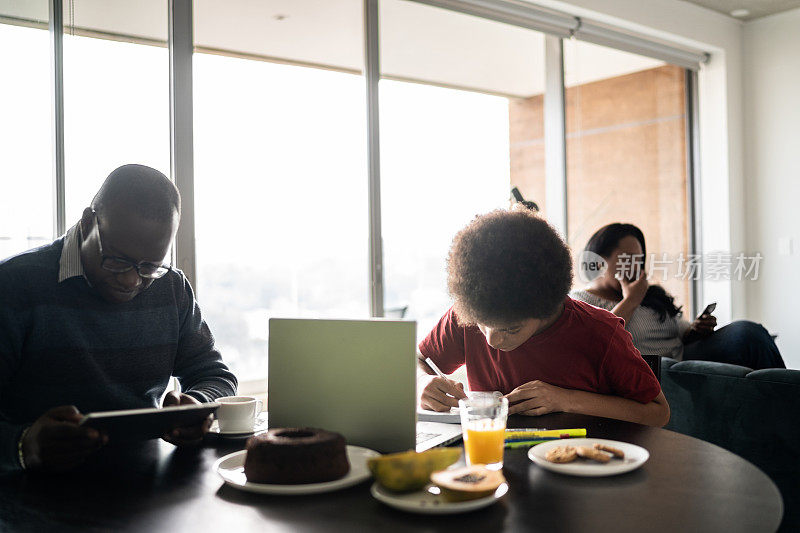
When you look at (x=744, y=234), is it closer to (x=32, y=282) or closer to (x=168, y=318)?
(x=168, y=318)

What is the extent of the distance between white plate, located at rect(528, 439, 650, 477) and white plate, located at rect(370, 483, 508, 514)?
14 cm

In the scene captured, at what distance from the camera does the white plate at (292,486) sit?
1.10 m

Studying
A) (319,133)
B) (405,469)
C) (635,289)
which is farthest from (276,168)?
(405,469)

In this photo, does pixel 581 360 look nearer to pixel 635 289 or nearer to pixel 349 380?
pixel 349 380

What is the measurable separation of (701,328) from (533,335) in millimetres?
1963

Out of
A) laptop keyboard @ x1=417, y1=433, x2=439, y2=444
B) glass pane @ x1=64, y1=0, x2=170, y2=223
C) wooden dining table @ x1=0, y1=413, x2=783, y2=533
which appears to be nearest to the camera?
wooden dining table @ x1=0, y1=413, x2=783, y2=533

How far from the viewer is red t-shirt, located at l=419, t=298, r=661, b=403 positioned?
1.71 metres

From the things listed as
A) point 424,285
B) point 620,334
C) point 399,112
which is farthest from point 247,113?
point 620,334

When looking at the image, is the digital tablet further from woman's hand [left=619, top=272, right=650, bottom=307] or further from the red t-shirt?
woman's hand [left=619, top=272, right=650, bottom=307]

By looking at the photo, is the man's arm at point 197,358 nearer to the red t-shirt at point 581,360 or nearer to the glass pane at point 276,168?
the red t-shirt at point 581,360

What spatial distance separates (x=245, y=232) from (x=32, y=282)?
1741 mm

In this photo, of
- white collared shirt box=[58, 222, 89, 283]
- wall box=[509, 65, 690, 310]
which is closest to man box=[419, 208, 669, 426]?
white collared shirt box=[58, 222, 89, 283]

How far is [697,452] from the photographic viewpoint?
1291 mm

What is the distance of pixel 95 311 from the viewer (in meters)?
1.73
